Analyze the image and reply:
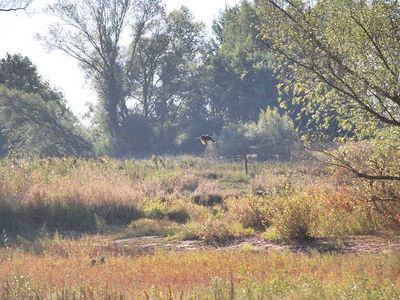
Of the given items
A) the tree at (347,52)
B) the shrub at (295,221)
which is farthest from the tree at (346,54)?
the shrub at (295,221)

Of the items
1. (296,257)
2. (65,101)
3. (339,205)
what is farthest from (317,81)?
(65,101)

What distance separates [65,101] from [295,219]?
175 ft

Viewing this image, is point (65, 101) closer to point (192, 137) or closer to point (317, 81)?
point (192, 137)

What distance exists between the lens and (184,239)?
54.8ft

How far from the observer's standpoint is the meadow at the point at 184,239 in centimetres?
864

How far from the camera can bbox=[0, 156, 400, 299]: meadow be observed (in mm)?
8641

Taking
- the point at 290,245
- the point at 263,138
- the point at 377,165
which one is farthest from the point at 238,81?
the point at 377,165

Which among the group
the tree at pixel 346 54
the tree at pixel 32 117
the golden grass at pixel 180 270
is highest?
the tree at pixel 32 117

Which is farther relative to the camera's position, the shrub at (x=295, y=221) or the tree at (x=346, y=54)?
the shrub at (x=295, y=221)

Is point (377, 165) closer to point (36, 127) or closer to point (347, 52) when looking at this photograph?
point (347, 52)

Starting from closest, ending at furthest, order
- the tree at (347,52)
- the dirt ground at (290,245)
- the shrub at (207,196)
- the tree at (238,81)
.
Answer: the tree at (347,52), the dirt ground at (290,245), the shrub at (207,196), the tree at (238,81)

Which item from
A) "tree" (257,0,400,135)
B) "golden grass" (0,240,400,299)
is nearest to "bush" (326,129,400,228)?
"tree" (257,0,400,135)

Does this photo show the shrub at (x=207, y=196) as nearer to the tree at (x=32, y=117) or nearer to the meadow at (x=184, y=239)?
the meadow at (x=184, y=239)

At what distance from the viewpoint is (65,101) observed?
2579 inches
